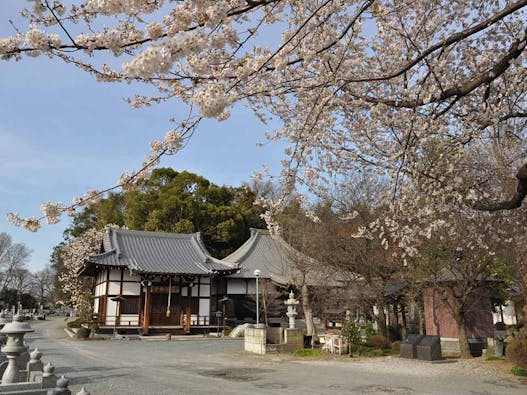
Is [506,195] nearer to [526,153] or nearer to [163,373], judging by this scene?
[526,153]

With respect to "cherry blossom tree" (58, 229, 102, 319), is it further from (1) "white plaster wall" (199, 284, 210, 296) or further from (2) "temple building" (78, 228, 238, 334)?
(1) "white plaster wall" (199, 284, 210, 296)

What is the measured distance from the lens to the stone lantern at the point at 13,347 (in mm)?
4465

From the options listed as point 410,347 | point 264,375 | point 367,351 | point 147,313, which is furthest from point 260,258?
point 264,375

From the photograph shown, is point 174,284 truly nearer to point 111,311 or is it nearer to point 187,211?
point 111,311

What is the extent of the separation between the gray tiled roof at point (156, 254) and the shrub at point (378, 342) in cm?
1059

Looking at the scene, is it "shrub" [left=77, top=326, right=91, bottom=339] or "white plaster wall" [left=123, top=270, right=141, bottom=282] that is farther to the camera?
"white plaster wall" [left=123, top=270, right=141, bottom=282]

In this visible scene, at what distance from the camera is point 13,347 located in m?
4.89

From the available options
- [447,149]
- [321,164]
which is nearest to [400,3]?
[447,149]

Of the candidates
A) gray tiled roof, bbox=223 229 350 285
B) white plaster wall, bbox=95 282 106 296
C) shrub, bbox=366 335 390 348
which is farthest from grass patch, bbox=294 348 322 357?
white plaster wall, bbox=95 282 106 296

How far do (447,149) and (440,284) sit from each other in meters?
8.50

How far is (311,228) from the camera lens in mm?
16344

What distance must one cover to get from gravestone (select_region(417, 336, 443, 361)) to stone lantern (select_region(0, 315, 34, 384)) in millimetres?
10154

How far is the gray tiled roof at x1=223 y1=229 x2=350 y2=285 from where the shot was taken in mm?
16375

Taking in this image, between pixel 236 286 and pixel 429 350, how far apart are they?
1515cm
